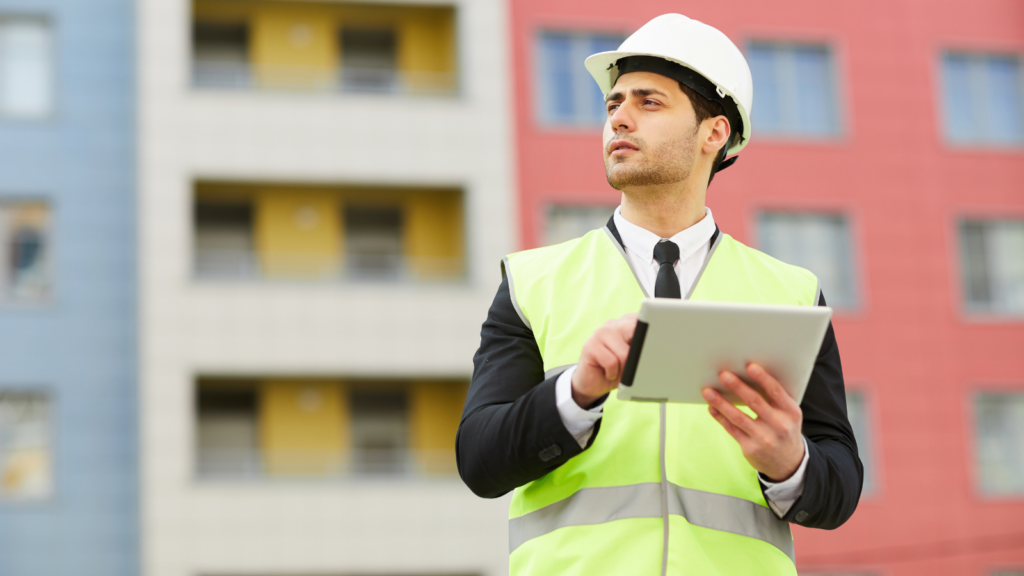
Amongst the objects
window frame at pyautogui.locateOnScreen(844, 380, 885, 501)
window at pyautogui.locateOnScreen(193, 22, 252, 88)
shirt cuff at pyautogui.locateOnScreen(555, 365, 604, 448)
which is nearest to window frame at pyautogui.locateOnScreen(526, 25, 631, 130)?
window at pyautogui.locateOnScreen(193, 22, 252, 88)

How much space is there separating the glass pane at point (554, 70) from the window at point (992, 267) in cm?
692

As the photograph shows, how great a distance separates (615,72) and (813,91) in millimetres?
19703

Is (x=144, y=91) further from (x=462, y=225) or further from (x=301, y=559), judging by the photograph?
(x=301, y=559)

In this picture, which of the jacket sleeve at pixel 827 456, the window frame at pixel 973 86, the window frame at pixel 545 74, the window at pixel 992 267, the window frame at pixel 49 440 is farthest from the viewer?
the window frame at pixel 973 86

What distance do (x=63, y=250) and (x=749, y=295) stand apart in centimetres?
1880

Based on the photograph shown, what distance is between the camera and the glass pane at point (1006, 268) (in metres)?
22.9

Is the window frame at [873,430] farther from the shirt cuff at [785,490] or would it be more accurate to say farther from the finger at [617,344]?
the finger at [617,344]

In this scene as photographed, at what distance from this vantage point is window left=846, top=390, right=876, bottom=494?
2152 centimetres

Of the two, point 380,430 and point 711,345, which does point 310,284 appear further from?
point 711,345

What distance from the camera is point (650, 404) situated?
3.18 meters

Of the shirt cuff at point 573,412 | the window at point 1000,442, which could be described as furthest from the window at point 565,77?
the shirt cuff at point 573,412

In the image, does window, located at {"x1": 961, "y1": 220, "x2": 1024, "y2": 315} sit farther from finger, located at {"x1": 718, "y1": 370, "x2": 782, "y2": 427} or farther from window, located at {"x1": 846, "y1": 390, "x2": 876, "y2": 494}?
finger, located at {"x1": 718, "y1": 370, "x2": 782, "y2": 427}

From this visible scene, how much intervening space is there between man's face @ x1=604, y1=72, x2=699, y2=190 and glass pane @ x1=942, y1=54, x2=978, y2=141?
69.4 feet

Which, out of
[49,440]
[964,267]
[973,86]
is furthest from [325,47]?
[964,267]
